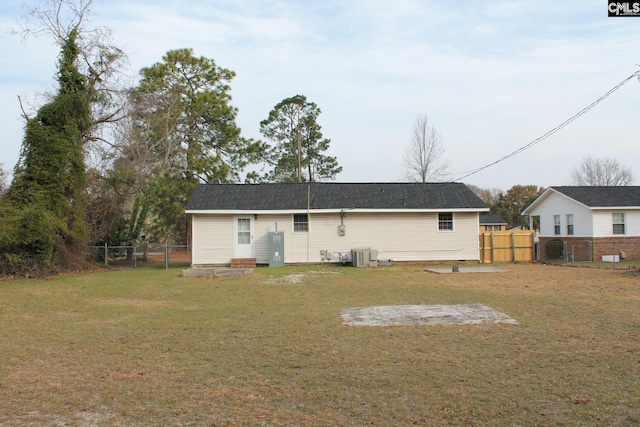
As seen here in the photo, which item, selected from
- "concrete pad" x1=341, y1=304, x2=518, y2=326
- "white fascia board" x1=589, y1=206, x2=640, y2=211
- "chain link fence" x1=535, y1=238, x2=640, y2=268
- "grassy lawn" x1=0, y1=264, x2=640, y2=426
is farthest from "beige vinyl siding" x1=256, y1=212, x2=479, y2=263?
"concrete pad" x1=341, y1=304, x2=518, y2=326

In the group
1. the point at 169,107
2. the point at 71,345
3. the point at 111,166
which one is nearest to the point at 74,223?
the point at 111,166

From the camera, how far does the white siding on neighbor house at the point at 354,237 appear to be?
2267cm

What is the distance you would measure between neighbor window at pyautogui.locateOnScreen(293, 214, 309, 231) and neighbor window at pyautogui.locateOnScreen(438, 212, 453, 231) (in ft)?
19.9

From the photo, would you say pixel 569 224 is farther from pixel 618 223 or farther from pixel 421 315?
pixel 421 315

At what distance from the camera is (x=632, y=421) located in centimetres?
450

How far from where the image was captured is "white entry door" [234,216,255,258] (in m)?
22.7

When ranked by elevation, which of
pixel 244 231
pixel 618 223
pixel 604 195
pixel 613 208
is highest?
pixel 604 195

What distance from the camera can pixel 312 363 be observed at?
259 inches

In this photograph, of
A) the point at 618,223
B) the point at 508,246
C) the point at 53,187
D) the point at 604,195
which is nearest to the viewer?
the point at 53,187

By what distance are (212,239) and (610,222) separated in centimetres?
1925

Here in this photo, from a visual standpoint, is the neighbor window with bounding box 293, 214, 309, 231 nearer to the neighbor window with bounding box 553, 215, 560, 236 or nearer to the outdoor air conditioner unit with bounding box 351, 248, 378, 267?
the outdoor air conditioner unit with bounding box 351, 248, 378, 267

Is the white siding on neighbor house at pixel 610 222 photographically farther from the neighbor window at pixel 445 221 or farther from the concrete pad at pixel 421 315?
the concrete pad at pixel 421 315

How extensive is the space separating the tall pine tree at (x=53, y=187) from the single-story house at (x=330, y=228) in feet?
15.9

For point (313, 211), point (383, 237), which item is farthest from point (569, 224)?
point (313, 211)
